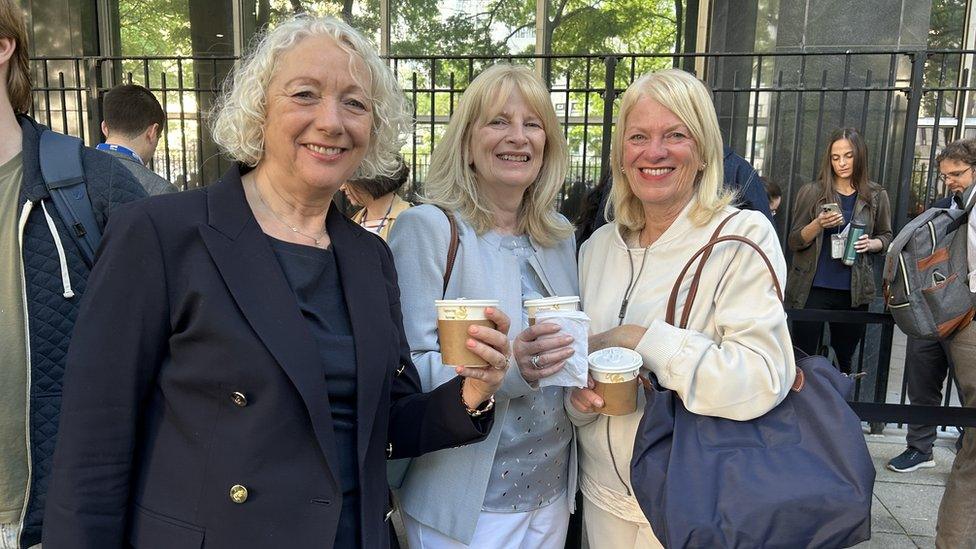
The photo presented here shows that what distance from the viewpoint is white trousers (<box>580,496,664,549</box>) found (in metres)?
1.86

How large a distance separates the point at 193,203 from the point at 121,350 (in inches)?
12.9

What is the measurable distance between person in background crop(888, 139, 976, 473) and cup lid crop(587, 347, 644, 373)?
3.44 meters

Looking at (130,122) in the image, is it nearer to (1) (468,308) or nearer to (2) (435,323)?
(2) (435,323)

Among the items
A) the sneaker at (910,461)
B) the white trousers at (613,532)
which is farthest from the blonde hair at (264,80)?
the sneaker at (910,461)

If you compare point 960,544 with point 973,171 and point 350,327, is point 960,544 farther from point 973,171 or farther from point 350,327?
point 350,327

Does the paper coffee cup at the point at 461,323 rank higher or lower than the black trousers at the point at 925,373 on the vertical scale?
higher

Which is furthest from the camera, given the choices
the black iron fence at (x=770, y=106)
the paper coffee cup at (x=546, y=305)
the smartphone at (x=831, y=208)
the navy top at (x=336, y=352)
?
the black iron fence at (x=770, y=106)

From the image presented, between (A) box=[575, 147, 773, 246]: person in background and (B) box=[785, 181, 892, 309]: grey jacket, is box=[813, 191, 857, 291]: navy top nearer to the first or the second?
(B) box=[785, 181, 892, 309]: grey jacket

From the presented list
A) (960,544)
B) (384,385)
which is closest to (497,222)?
(384,385)

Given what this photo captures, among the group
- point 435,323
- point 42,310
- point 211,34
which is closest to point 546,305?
point 435,323

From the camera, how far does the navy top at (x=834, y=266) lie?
483 cm

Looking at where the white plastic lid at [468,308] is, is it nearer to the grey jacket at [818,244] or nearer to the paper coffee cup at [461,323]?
the paper coffee cup at [461,323]

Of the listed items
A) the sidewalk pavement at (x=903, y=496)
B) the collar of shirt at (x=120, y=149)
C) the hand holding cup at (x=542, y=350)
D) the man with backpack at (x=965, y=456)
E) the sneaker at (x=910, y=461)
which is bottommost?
the sidewalk pavement at (x=903, y=496)

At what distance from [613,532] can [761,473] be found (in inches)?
21.9
